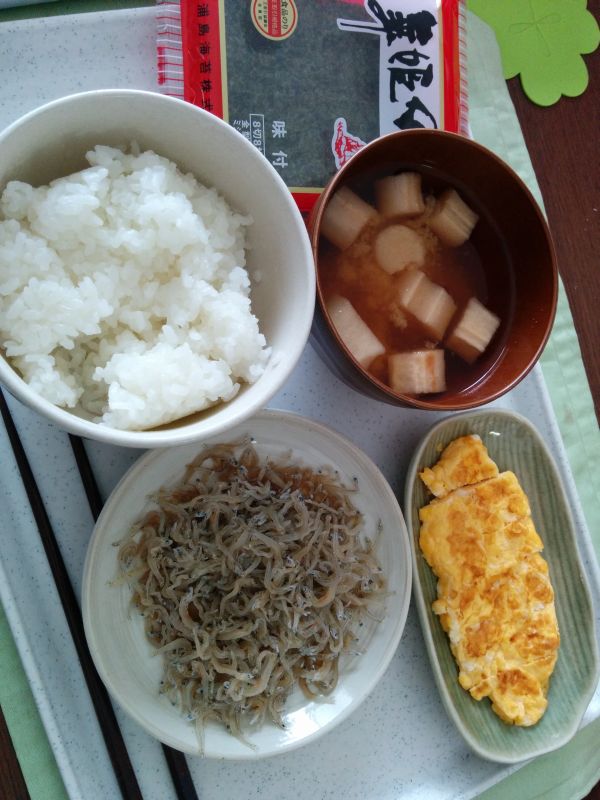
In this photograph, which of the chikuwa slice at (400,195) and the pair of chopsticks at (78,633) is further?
the chikuwa slice at (400,195)

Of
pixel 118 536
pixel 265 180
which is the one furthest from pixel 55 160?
pixel 118 536

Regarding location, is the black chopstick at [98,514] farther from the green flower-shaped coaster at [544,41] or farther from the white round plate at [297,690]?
the green flower-shaped coaster at [544,41]

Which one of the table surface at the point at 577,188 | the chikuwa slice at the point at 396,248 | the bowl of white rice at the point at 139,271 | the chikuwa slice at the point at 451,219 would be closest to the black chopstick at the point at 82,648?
the bowl of white rice at the point at 139,271

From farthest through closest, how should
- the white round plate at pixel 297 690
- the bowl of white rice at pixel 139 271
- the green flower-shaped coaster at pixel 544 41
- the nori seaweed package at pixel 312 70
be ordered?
the green flower-shaped coaster at pixel 544 41, the nori seaweed package at pixel 312 70, the white round plate at pixel 297 690, the bowl of white rice at pixel 139 271

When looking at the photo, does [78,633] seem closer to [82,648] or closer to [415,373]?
[82,648]

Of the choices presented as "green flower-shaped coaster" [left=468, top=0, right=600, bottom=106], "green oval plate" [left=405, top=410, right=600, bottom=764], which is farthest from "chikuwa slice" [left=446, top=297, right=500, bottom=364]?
"green flower-shaped coaster" [left=468, top=0, right=600, bottom=106]

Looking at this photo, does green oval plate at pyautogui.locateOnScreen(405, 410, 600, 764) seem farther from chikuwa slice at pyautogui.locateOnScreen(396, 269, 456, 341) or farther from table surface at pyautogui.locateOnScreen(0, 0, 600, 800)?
table surface at pyautogui.locateOnScreen(0, 0, 600, 800)
